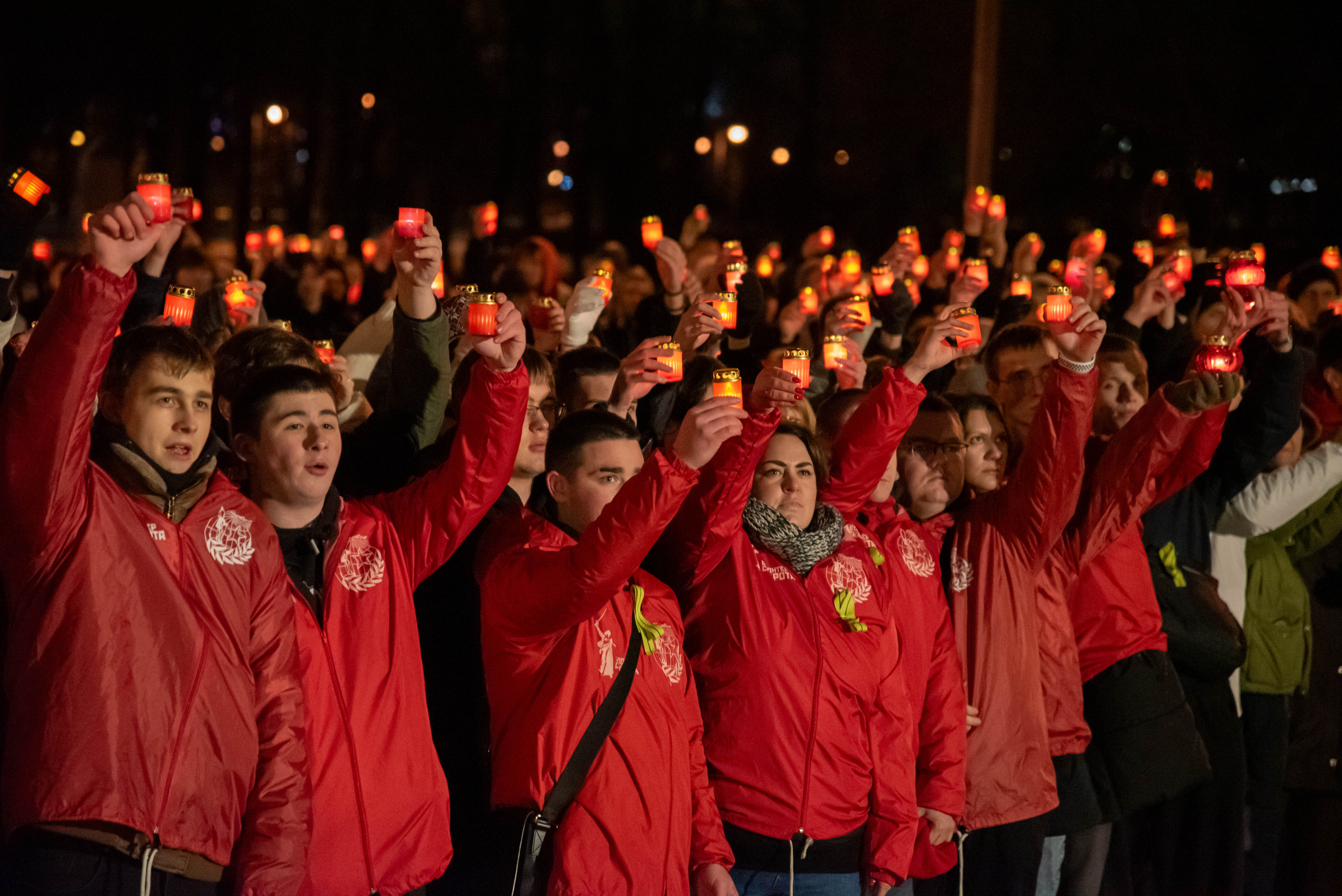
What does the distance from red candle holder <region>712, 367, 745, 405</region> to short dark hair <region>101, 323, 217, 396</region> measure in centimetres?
128

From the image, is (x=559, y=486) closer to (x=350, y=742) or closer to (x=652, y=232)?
(x=350, y=742)

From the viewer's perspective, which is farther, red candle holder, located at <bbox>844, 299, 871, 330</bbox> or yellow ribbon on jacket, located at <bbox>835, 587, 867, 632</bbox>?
red candle holder, located at <bbox>844, 299, 871, 330</bbox>

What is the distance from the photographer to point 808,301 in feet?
22.7

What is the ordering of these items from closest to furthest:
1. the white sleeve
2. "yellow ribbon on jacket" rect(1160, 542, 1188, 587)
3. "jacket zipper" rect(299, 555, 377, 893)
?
"jacket zipper" rect(299, 555, 377, 893), "yellow ribbon on jacket" rect(1160, 542, 1188, 587), the white sleeve

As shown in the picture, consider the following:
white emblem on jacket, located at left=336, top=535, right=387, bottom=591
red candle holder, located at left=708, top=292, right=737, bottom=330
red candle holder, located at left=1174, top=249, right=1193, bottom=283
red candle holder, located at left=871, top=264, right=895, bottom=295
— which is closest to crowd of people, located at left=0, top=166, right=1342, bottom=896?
white emblem on jacket, located at left=336, top=535, right=387, bottom=591

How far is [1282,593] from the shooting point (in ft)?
18.5

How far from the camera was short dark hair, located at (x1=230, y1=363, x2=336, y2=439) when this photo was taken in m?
3.55

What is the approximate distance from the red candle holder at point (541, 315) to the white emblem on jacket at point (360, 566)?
7.68 ft

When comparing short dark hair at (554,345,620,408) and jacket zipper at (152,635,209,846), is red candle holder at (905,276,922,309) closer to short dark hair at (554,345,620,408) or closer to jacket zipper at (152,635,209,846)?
short dark hair at (554,345,620,408)

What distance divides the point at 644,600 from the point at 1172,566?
7.95ft

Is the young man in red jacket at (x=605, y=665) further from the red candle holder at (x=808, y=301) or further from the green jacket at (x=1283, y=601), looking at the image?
the red candle holder at (x=808, y=301)

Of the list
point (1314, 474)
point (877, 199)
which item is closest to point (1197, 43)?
point (877, 199)

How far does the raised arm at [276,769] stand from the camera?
9.88ft

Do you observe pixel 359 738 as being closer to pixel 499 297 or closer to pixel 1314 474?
pixel 499 297
